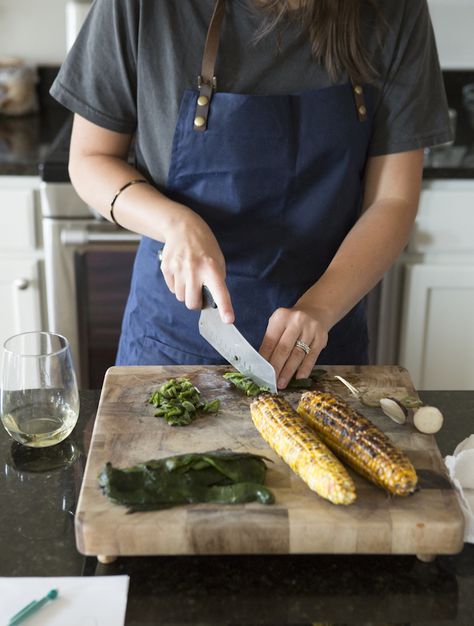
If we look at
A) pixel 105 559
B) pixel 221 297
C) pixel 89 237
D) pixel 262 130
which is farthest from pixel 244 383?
pixel 89 237

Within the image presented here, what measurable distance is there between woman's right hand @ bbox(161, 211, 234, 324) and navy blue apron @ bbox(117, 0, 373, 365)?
24 centimetres

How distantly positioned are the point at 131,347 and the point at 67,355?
0.46m

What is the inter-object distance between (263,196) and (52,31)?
5.27 ft

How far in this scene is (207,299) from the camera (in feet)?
3.95

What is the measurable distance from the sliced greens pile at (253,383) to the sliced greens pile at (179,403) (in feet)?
0.17

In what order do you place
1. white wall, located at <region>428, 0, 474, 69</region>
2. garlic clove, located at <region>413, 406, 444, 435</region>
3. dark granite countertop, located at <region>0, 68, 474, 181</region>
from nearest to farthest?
1. garlic clove, located at <region>413, 406, 444, 435</region>
2. dark granite countertop, located at <region>0, 68, 474, 181</region>
3. white wall, located at <region>428, 0, 474, 69</region>

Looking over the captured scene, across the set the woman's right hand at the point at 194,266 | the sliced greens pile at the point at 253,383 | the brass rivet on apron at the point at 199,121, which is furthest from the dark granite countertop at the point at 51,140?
the sliced greens pile at the point at 253,383

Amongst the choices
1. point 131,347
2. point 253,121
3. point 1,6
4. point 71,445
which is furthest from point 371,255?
point 1,6

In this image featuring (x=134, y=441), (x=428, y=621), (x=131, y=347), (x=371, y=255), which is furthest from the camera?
(x=131, y=347)

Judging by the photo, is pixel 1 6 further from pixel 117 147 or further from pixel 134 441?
pixel 134 441

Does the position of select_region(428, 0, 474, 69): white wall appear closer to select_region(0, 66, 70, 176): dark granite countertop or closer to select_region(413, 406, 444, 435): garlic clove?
select_region(0, 66, 70, 176): dark granite countertop

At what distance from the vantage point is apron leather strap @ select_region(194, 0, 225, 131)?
139 centimetres

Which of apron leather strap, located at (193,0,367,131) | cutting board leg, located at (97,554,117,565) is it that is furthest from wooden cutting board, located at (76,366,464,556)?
apron leather strap, located at (193,0,367,131)

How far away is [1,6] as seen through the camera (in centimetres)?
271
